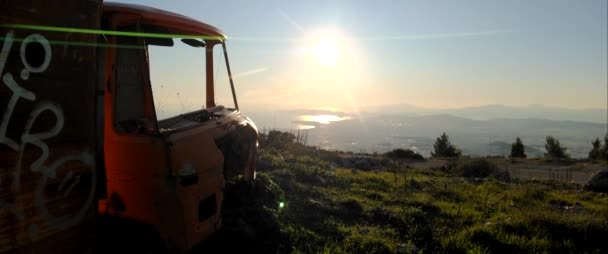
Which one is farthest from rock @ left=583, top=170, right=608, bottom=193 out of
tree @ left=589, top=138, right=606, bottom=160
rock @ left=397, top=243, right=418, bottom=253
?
tree @ left=589, top=138, right=606, bottom=160

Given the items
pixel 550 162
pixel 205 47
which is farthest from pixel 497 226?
pixel 550 162

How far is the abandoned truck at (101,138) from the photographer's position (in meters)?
2.59

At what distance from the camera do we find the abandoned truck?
2590 millimetres

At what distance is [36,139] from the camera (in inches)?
106

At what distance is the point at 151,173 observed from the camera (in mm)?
3801

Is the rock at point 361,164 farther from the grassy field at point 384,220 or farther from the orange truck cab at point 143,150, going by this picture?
the orange truck cab at point 143,150

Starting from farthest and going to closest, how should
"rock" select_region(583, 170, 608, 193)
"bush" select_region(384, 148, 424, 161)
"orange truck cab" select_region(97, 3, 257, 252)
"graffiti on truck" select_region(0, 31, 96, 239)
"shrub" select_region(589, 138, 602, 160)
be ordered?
"shrub" select_region(589, 138, 602, 160)
"bush" select_region(384, 148, 424, 161)
"rock" select_region(583, 170, 608, 193)
"orange truck cab" select_region(97, 3, 257, 252)
"graffiti on truck" select_region(0, 31, 96, 239)

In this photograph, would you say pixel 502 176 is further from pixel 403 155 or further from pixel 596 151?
pixel 596 151

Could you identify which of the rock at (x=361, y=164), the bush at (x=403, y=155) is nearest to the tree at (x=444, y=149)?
the bush at (x=403, y=155)

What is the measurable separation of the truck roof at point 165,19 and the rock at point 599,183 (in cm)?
1441

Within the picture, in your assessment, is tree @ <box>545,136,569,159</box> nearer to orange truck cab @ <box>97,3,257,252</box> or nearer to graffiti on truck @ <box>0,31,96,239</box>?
orange truck cab @ <box>97,3,257,252</box>

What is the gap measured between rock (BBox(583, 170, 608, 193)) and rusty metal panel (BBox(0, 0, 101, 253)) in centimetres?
1590

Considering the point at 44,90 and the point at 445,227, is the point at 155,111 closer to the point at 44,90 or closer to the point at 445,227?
the point at 44,90

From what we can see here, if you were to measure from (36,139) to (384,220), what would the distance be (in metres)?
6.17
